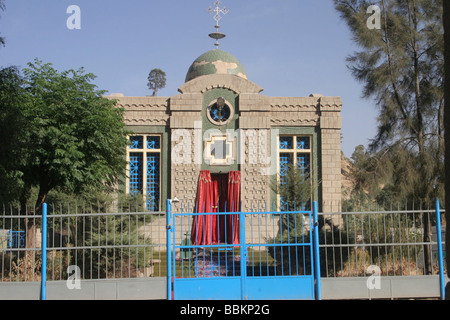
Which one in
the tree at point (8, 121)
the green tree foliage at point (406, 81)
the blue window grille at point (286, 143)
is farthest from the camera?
the blue window grille at point (286, 143)

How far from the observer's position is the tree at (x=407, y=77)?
Answer: 12.0 metres

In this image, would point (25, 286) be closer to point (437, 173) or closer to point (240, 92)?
point (437, 173)

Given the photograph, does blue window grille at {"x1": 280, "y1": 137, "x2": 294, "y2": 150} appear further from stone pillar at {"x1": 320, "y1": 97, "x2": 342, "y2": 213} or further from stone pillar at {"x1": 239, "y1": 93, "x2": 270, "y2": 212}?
stone pillar at {"x1": 320, "y1": 97, "x2": 342, "y2": 213}

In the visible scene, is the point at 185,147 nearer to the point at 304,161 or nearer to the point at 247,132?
the point at 247,132

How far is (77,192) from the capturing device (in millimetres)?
15133

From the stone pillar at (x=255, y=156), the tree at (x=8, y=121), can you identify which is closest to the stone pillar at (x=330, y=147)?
the stone pillar at (x=255, y=156)

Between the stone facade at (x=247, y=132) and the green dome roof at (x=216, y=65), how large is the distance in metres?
2.34

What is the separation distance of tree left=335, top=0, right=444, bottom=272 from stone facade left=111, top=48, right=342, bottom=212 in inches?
300

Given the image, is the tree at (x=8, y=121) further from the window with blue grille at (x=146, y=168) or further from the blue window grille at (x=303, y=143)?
the blue window grille at (x=303, y=143)

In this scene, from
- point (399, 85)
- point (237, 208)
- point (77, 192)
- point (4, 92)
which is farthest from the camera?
point (237, 208)

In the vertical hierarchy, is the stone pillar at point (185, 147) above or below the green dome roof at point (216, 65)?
below

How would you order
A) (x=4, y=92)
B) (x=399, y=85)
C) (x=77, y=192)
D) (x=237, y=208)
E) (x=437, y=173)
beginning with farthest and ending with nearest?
(x=237, y=208) → (x=77, y=192) → (x=399, y=85) → (x=437, y=173) → (x=4, y=92)

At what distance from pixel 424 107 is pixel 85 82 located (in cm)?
1005

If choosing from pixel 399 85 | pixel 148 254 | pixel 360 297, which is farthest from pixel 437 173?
pixel 148 254
